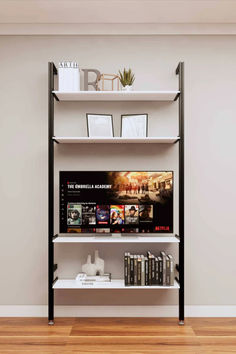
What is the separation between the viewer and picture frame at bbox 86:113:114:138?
121 inches

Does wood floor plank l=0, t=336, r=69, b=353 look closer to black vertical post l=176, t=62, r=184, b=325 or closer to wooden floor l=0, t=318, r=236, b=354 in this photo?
wooden floor l=0, t=318, r=236, b=354

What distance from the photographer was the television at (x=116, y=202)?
9.91ft

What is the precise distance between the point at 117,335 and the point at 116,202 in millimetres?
1068

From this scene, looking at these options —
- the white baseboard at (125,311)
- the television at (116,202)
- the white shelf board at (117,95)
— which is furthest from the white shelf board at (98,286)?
the white shelf board at (117,95)

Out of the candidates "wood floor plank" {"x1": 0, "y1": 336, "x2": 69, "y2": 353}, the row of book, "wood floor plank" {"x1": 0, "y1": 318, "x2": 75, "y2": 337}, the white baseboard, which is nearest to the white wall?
the white baseboard

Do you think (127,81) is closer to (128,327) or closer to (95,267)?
(95,267)

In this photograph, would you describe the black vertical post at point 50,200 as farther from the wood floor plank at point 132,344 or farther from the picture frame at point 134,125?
the picture frame at point 134,125

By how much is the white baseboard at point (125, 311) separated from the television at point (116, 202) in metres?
0.71

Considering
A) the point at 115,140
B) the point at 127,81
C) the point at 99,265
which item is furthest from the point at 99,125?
the point at 99,265

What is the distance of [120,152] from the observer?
3.18 m
